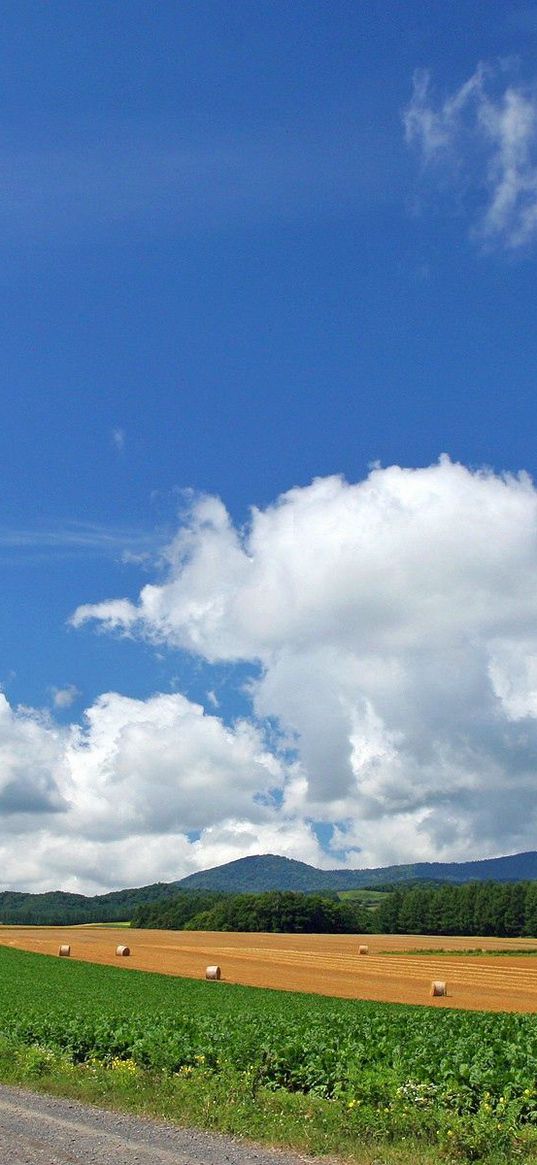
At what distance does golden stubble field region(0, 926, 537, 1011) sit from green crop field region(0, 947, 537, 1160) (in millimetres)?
21408

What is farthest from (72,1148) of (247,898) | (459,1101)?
(247,898)

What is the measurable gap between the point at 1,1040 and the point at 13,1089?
535 centimetres

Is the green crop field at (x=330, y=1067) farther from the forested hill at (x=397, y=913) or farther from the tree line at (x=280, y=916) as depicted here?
the forested hill at (x=397, y=913)

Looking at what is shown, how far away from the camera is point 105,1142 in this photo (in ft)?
44.5

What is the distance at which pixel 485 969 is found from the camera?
216ft

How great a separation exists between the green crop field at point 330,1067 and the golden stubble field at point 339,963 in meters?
21.4

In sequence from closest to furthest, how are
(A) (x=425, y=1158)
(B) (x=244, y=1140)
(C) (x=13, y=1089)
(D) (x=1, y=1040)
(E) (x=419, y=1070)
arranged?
(A) (x=425, y=1158)
(B) (x=244, y=1140)
(E) (x=419, y=1070)
(C) (x=13, y=1089)
(D) (x=1, y=1040)

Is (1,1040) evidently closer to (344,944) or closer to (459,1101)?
(459,1101)

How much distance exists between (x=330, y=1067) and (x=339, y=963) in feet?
180

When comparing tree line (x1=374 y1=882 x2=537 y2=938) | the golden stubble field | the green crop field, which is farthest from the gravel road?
tree line (x1=374 y1=882 x2=537 y2=938)

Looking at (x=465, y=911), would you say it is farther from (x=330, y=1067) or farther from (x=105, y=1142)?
(x=105, y=1142)

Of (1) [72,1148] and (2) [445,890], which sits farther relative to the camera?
(2) [445,890]

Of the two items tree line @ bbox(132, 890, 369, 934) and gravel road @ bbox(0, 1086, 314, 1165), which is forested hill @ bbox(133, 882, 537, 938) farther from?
gravel road @ bbox(0, 1086, 314, 1165)

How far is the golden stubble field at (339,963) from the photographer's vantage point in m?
47.9
